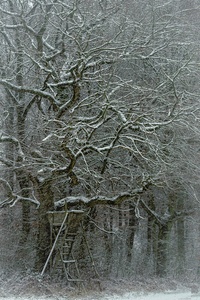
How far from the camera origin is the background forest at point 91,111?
555 inches

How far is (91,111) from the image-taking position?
1559 centimetres

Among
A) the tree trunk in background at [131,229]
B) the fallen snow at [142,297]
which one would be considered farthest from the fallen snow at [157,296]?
the tree trunk in background at [131,229]

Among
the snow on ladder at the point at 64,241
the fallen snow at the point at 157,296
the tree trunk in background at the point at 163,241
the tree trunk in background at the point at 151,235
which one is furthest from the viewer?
the tree trunk in background at the point at 151,235

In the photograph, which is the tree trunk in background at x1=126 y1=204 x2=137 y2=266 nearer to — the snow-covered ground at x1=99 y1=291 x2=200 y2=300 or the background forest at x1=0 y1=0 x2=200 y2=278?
the background forest at x1=0 y1=0 x2=200 y2=278

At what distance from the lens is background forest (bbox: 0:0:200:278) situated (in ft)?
46.3

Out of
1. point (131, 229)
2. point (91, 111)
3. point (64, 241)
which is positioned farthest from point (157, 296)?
point (131, 229)

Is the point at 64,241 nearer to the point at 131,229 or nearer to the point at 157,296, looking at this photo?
the point at 157,296

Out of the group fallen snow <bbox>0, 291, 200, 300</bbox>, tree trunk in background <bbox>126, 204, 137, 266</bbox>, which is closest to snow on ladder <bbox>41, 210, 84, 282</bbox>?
fallen snow <bbox>0, 291, 200, 300</bbox>

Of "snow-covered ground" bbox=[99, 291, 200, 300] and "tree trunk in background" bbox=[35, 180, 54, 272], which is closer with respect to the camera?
"snow-covered ground" bbox=[99, 291, 200, 300]

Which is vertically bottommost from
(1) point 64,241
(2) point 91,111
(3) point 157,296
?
(3) point 157,296

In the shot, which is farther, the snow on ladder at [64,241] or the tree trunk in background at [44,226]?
the tree trunk in background at [44,226]

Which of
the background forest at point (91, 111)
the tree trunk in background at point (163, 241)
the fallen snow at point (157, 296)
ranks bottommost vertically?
the fallen snow at point (157, 296)

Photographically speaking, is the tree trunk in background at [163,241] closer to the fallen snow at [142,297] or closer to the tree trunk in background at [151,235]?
the tree trunk in background at [151,235]

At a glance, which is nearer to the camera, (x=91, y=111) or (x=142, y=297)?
(x=142, y=297)
